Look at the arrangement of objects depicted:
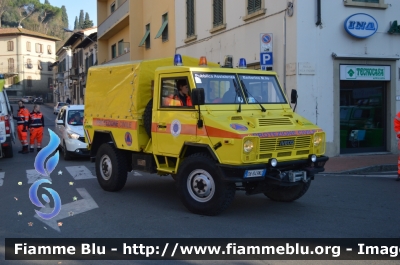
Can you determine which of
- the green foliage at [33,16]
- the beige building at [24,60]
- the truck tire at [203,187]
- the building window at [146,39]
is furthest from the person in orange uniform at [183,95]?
the green foliage at [33,16]

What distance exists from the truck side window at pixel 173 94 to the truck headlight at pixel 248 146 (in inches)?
52.7

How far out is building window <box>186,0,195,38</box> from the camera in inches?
864

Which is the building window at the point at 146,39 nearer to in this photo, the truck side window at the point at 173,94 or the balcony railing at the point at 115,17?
the balcony railing at the point at 115,17

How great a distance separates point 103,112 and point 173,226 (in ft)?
12.7

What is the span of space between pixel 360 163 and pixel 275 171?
7.13 m

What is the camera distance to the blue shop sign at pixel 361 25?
14.9 meters

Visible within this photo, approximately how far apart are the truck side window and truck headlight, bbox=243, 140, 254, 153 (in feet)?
4.39

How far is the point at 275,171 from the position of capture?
737 cm

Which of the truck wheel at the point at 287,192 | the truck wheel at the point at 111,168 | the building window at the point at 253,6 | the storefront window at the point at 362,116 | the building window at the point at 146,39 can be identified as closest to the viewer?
the truck wheel at the point at 287,192

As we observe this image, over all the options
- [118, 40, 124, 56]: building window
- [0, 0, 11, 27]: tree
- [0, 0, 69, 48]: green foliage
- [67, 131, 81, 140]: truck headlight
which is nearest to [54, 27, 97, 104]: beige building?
[118, 40, 124, 56]: building window

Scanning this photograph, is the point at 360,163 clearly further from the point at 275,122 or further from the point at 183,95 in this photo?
the point at 183,95

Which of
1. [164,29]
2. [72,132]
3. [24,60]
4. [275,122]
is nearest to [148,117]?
[275,122]

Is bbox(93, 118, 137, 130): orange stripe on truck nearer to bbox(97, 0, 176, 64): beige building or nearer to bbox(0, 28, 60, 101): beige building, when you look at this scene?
bbox(97, 0, 176, 64): beige building

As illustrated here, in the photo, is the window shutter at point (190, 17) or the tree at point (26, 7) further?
the tree at point (26, 7)
